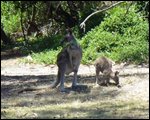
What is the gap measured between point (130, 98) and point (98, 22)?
13110 mm

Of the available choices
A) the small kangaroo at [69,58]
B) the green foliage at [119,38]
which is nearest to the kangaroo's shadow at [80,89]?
the small kangaroo at [69,58]

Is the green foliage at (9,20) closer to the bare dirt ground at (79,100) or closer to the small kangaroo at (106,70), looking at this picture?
the bare dirt ground at (79,100)

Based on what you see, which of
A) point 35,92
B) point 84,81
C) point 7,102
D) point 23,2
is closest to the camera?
point 7,102

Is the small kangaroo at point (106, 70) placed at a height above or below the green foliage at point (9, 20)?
above

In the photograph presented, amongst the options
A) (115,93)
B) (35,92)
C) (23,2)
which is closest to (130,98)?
(115,93)

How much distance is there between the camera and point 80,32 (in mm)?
22594

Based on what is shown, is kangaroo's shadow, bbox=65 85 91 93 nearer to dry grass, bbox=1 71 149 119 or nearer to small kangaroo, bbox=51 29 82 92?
dry grass, bbox=1 71 149 119

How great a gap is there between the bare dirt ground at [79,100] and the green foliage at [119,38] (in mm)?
4716

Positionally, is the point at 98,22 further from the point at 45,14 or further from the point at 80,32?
the point at 45,14

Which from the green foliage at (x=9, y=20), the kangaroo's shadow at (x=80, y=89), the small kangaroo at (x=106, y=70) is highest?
the small kangaroo at (x=106, y=70)

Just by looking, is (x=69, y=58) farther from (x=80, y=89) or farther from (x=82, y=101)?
(x=82, y=101)

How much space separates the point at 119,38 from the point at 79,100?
10.2 m

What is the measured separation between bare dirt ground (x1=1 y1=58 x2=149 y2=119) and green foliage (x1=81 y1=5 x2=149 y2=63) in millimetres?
4716

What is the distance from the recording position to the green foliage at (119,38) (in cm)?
1794
